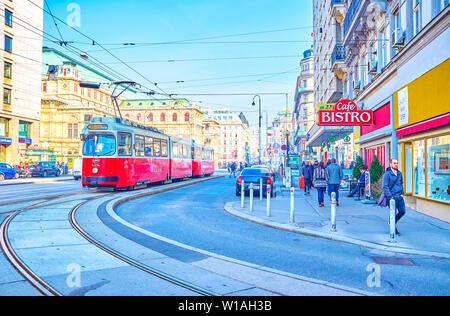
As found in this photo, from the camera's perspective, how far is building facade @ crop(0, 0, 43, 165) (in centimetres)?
A: 4050

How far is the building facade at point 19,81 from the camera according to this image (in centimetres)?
4050

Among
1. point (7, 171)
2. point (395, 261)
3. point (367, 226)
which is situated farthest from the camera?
point (7, 171)

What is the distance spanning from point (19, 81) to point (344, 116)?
39508 millimetres

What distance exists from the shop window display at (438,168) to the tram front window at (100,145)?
13419 millimetres

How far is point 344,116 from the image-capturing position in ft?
56.7

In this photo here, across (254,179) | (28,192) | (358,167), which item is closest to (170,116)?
(28,192)

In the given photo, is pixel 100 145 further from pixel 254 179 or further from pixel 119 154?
pixel 254 179

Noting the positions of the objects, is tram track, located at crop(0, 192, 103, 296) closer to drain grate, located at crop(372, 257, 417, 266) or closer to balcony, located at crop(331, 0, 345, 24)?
drain grate, located at crop(372, 257, 417, 266)

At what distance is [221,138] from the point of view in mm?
139625

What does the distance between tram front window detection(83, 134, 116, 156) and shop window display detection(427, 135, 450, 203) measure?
13419 millimetres

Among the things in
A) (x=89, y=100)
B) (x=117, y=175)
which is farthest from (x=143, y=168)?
(x=89, y=100)

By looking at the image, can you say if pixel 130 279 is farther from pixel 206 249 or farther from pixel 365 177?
pixel 365 177

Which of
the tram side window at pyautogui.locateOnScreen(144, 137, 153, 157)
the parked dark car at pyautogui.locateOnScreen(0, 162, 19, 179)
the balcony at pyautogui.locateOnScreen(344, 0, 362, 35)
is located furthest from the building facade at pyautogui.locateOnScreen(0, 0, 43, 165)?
the balcony at pyautogui.locateOnScreen(344, 0, 362, 35)
